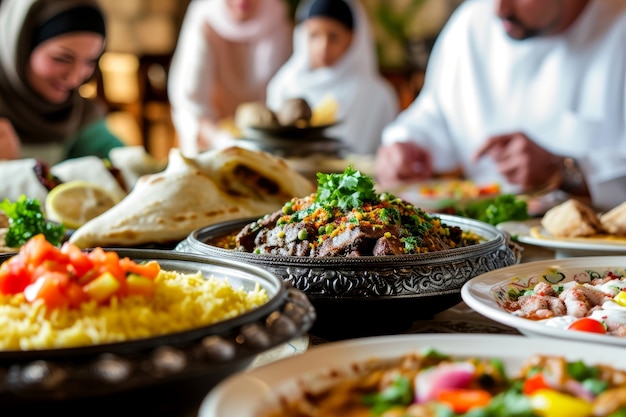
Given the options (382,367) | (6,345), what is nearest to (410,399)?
(382,367)

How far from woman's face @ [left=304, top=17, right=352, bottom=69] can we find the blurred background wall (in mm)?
2588

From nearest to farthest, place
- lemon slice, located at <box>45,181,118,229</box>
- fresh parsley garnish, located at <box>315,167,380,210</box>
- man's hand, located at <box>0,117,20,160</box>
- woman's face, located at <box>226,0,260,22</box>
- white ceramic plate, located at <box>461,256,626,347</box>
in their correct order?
white ceramic plate, located at <box>461,256,626,347</box>, fresh parsley garnish, located at <box>315,167,380,210</box>, lemon slice, located at <box>45,181,118,229</box>, man's hand, located at <box>0,117,20,160</box>, woman's face, located at <box>226,0,260,22</box>

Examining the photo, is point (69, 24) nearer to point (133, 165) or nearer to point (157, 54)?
point (133, 165)

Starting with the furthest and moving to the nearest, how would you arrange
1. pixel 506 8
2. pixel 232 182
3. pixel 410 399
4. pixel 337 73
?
1. pixel 337 73
2. pixel 506 8
3. pixel 232 182
4. pixel 410 399

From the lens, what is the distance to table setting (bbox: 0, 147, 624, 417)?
86 centimetres

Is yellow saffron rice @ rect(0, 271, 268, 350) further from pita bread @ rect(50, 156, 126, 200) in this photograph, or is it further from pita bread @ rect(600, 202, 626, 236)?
pita bread @ rect(50, 156, 126, 200)

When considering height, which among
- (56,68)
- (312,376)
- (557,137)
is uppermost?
(56,68)

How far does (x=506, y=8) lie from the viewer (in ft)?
14.2

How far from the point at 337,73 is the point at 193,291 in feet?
19.8

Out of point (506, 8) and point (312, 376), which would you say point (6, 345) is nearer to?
point (312, 376)

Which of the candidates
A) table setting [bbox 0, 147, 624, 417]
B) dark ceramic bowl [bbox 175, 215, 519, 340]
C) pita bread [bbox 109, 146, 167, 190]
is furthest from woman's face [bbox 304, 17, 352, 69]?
dark ceramic bowl [bbox 175, 215, 519, 340]

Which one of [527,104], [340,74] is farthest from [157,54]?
[527,104]

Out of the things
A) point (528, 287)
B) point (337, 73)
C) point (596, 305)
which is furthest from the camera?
point (337, 73)

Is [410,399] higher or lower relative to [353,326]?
higher
